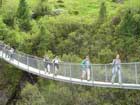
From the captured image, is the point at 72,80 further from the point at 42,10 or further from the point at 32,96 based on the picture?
the point at 42,10

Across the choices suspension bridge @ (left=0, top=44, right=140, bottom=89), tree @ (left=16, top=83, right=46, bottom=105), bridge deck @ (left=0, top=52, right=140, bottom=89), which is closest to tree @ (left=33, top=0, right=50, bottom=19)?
tree @ (left=16, top=83, right=46, bottom=105)

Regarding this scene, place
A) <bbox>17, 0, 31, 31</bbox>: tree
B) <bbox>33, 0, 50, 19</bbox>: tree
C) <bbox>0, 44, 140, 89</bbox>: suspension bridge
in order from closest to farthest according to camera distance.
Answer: <bbox>0, 44, 140, 89</bbox>: suspension bridge < <bbox>17, 0, 31, 31</bbox>: tree < <bbox>33, 0, 50, 19</bbox>: tree

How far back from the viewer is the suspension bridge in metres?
27.8

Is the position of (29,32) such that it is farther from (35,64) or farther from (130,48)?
(35,64)

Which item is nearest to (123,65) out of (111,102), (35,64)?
(35,64)

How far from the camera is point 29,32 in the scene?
52.5 m

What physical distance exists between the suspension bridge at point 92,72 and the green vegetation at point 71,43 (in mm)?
6225

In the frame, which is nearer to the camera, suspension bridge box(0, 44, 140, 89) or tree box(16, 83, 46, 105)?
suspension bridge box(0, 44, 140, 89)

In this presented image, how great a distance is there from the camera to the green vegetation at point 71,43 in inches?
1610

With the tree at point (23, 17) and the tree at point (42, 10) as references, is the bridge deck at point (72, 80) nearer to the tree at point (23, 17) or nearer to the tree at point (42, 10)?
the tree at point (23, 17)

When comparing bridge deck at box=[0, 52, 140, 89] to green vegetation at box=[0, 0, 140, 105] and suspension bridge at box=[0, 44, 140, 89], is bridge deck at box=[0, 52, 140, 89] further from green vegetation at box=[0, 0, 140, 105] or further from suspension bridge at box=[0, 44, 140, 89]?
green vegetation at box=[0, 0, 140, 105]

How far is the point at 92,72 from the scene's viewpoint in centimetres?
2945

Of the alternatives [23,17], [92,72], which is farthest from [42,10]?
[92,72]

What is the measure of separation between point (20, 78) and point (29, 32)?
19.0 feet
